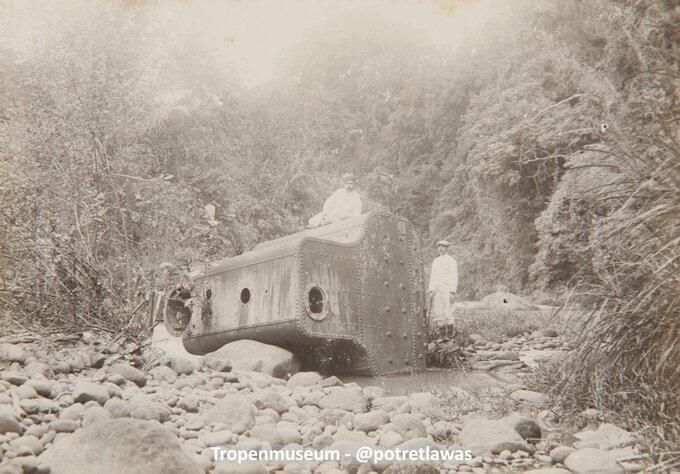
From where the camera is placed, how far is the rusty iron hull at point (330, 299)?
606 centimetres

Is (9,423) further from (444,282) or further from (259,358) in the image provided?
(444,282)

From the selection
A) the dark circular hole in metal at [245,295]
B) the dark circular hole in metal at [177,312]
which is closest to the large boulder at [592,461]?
the dark circular hole in metal at [245,295]

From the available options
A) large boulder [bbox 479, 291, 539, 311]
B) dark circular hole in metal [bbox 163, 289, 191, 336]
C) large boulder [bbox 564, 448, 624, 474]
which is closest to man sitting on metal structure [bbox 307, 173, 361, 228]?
dark circular hole in metal [bbox 163, 289, 191, 336]

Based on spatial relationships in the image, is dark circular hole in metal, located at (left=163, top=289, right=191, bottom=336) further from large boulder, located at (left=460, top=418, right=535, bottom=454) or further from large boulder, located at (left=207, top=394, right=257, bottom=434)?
large boulder, located at (left=460, top=418, right=535, bottom=454)

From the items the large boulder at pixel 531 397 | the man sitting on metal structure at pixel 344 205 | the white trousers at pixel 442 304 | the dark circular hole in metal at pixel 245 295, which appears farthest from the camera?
the white trousers at pixel 442 304

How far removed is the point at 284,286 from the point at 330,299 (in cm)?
51

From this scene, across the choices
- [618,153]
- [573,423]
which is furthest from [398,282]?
[618,153]

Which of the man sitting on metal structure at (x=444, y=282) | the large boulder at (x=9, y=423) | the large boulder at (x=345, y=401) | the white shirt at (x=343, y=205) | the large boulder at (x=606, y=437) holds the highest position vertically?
the white shirt at (x=343, y=205)

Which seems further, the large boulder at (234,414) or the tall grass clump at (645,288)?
the large boulder at (234,414)

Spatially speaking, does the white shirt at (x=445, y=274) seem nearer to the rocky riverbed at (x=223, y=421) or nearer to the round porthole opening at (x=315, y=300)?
the round porthole opening at (x=315, y=300)

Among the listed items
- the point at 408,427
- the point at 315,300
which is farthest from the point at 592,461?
the point at 315,300

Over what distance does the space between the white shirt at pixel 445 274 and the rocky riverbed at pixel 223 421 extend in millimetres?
5772

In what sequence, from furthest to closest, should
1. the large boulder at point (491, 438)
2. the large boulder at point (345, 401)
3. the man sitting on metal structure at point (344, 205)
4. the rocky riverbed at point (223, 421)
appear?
the man sitting on metal structure at point (344, 205) < the large boulder at point (345, 401) < the large boulder at point (491, 438) < the rocky riverbed at point (223, 421)

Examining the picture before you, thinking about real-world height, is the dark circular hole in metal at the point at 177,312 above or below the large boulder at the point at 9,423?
above
